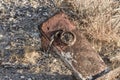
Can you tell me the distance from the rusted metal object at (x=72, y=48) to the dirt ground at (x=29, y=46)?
434 millimetres

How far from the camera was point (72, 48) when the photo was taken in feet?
10.4

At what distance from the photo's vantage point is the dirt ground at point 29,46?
360cm

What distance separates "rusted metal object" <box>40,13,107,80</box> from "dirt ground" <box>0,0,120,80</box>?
434mm

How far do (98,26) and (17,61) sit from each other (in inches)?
41.0

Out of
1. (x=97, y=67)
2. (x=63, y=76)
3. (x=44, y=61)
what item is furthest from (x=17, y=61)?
(x=97, y=67)

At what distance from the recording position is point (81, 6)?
421 centimetres

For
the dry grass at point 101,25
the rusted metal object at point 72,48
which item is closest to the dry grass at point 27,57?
the rusted metal object at point 72,48

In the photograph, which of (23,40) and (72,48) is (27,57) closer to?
(23,40)

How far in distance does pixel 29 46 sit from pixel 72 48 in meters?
0.85

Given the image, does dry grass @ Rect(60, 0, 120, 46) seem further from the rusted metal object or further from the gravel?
the rusted metal object

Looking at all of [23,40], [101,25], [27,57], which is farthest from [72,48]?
[23,40]

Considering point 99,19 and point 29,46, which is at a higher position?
point 99,19

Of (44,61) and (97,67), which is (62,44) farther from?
(44,61)

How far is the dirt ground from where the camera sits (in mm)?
3596
